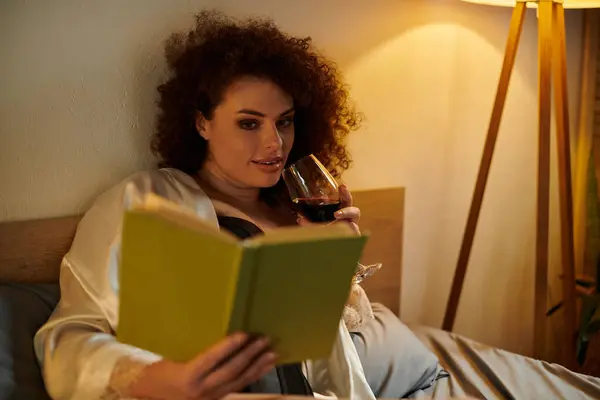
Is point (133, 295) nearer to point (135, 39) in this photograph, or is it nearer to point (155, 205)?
point (155, 205)

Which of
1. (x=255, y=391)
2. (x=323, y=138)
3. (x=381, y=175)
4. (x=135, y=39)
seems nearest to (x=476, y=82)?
(x=381, y=175)

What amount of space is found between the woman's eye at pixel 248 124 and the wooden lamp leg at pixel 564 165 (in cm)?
81

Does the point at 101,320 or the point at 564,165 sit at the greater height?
the point at 564,165

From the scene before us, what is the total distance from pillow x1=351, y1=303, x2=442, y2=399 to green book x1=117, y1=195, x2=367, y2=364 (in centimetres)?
60

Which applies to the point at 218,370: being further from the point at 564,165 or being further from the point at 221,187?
the point at 564,165

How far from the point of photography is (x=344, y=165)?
1.73m

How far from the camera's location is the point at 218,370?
2.78ft

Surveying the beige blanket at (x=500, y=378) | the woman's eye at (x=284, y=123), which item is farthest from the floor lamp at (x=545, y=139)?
the woman's eye at (x=284, y=123)

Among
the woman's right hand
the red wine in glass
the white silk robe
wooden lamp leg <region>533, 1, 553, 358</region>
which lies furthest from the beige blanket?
the woman's right hand

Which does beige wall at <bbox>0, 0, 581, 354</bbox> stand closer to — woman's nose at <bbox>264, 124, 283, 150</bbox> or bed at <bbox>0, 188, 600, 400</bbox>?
bed at <bbox>0, 188, 600, 400</bbox>

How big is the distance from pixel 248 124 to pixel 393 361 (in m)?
0.62

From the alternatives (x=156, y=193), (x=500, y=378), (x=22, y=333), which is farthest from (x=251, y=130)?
(x=500, y=378)

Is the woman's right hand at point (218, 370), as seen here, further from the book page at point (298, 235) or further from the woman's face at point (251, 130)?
the woman's face at point (251, 130)

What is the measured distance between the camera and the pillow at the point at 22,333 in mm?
1134
